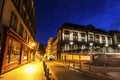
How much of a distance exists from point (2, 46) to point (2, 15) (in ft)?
10.4

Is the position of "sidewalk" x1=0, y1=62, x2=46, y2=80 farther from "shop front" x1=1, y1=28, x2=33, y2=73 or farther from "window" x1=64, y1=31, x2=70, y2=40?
"window" x1=64, y1=31, x2=70, y2=40

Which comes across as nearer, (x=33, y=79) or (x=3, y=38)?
(x=33, y=79)

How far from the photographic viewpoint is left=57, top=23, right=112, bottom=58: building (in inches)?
1952

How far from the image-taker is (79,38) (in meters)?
53.1

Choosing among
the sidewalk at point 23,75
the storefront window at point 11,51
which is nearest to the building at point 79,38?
the storefront window at point 11,51

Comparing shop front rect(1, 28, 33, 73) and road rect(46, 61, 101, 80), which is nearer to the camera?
road rect(46, 61, 101, 80)

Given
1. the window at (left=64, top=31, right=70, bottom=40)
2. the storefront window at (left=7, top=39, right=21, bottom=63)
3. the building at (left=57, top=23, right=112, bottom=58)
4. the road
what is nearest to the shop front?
the storefront window at (left=7, top=39, right=21, bottom=63)

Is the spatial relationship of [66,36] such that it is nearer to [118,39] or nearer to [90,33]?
[90,33]

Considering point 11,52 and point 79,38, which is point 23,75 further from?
point 79,38

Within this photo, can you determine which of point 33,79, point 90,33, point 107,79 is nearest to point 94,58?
point 107,79

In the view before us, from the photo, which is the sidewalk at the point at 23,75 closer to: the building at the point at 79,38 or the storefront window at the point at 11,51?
the storefront window at the point at 11,51

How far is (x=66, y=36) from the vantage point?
5050cm

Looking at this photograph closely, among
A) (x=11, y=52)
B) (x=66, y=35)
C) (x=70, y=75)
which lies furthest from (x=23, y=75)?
(x=66, y=35)

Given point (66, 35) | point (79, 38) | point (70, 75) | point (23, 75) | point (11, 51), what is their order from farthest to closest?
point (79, 38) < point (66, 35) < point (11, 51) < point (70, 75) < point (23, 75)
